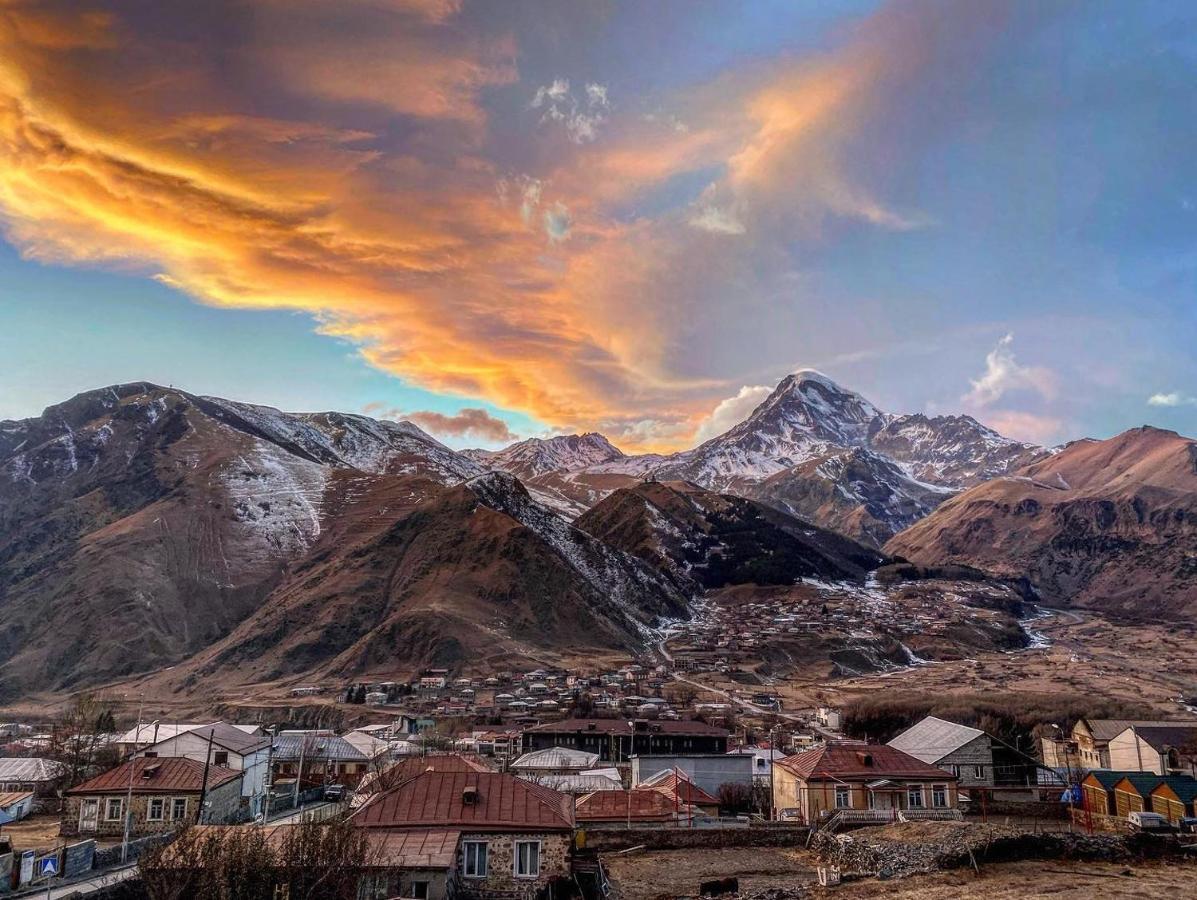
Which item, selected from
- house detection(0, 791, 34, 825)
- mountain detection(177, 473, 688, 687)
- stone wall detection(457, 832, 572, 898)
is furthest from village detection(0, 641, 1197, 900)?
mountain detection(177, 473, 688, 687)

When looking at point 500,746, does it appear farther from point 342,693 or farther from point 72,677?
point 72,677

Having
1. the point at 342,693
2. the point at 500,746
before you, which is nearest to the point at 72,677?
the point at 342,693

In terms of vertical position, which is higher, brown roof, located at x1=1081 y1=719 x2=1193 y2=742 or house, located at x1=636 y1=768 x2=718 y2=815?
brown roof, located at x1=1081 y1=719 x2=1193 y2=742

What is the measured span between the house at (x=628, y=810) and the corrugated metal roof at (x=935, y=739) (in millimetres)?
19449

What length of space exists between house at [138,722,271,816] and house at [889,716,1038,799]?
128 ft

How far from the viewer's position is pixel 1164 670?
15062 centimetres

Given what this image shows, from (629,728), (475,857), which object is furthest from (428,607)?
(475,857)

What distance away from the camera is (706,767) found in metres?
59.9

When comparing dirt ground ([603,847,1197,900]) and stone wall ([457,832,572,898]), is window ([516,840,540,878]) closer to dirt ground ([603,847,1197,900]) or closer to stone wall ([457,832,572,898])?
stone wall ([457,832,572,898])

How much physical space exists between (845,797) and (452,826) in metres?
22.8

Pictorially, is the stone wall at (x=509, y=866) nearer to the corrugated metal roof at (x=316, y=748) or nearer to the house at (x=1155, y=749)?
the corrugated metal roof at (x=316, y=748)

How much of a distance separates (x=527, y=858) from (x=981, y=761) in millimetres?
40538

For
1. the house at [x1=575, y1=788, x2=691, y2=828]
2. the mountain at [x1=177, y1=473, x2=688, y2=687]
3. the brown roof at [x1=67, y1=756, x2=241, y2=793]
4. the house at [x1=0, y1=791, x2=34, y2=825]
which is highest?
the mountain at [x1=177, y1=473, x2=688, y2=687]

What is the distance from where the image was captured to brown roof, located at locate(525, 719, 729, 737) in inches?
3061
